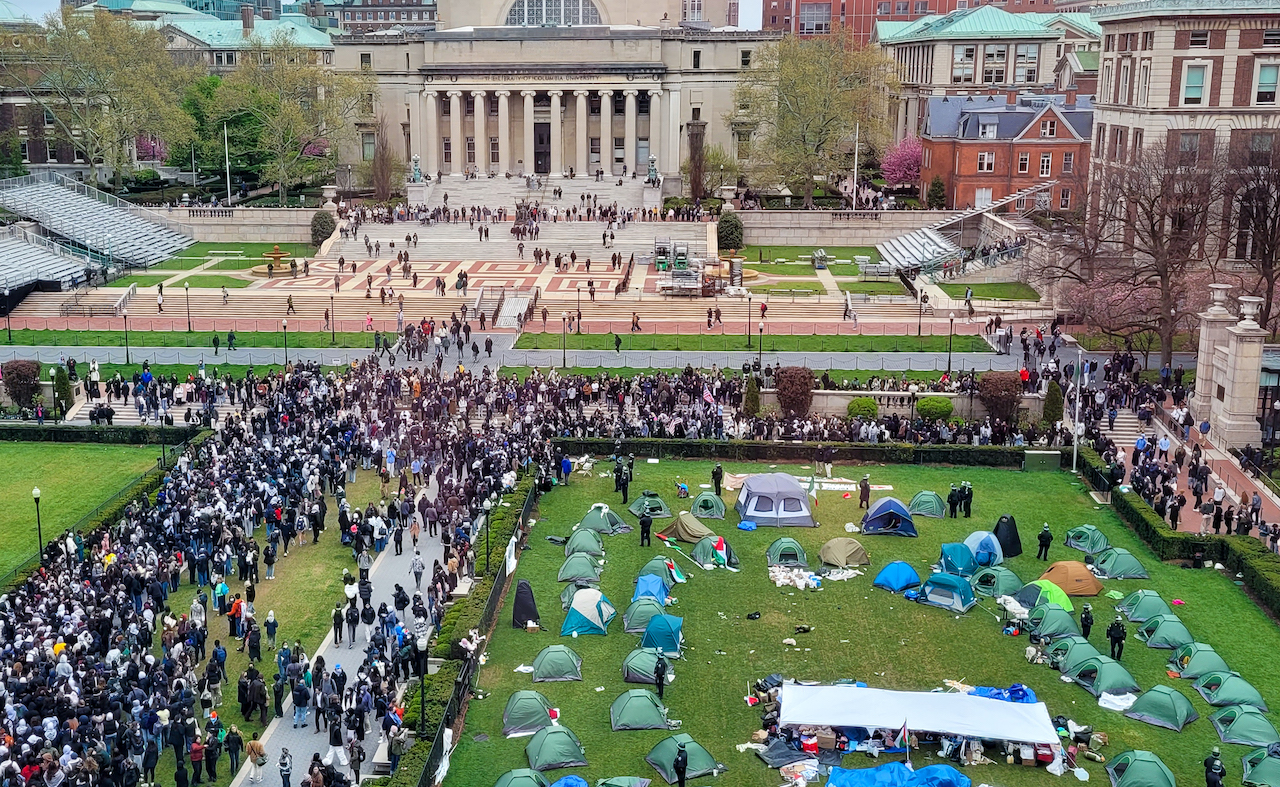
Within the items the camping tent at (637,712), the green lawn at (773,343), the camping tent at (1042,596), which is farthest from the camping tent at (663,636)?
the green lawn at (773,343)

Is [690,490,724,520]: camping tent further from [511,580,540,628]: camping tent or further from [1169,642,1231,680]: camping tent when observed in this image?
[1169,642,1231,680]: camping tent

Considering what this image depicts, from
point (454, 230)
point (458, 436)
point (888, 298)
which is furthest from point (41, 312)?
point (888, 298)

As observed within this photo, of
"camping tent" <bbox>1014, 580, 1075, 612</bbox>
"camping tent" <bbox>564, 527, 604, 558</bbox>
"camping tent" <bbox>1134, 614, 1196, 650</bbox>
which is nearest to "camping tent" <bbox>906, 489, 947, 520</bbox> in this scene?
"camping tent" <bbox>1014, 580, 1075, 612</bbox>

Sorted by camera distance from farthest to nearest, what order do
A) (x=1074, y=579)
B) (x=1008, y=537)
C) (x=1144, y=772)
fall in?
(x=1008, y=537) < (x=1074, y=579) < (x=1144, y=772)

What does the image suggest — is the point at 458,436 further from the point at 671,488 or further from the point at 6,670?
the point at 6,670

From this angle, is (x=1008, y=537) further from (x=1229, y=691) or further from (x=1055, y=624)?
(x=1229, y=691)

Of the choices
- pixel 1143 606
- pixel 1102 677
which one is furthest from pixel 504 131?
pixel 1102 677

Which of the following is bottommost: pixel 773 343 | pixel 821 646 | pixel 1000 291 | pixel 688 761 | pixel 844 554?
pixel 821 646
